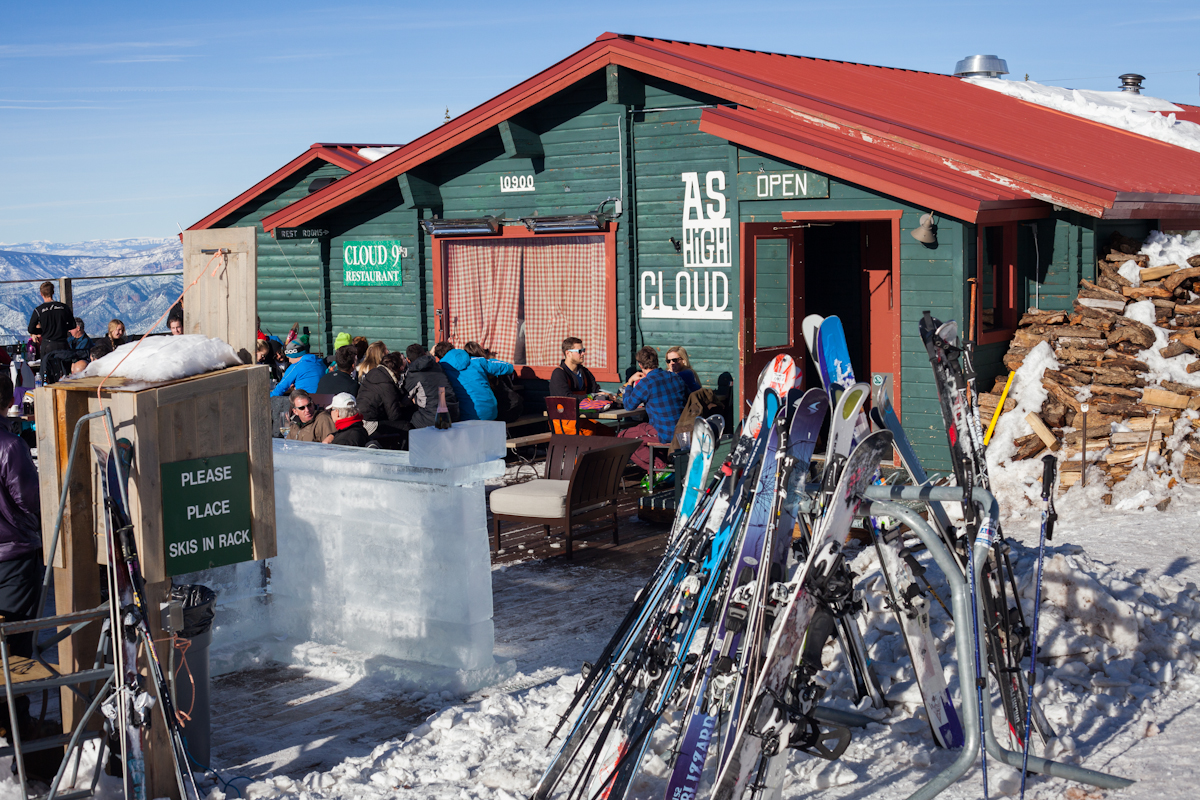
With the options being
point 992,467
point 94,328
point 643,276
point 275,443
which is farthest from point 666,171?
point 94,328

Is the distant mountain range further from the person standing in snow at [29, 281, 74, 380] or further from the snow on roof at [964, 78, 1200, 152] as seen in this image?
the snow on roof at [964, 78, 1200, 152]

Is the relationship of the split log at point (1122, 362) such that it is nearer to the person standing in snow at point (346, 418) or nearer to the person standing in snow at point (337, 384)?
the person standing in snow at point (346, 418)

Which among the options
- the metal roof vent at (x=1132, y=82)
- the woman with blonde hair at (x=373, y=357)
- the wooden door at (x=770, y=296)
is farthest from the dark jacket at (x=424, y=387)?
the metal roof vent at (x=1132, y=82)

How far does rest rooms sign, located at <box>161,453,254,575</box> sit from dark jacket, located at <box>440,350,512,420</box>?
255 inches

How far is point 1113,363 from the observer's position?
964 cm

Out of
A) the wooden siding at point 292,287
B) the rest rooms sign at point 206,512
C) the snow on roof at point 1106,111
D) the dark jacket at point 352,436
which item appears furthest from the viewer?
the snow on roof at point 1106,111

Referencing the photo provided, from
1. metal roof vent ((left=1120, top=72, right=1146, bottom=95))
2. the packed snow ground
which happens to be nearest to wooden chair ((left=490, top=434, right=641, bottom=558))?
the packed snow ground

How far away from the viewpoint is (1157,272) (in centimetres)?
1004

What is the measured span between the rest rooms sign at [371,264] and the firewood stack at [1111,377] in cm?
756

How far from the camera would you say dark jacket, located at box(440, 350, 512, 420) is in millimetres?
11500

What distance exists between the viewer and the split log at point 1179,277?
9875 mm

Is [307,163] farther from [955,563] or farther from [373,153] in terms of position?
[955,563]

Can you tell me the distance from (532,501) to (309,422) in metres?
2.13

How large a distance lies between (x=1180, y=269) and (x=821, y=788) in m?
7.22
